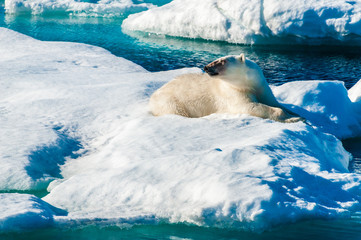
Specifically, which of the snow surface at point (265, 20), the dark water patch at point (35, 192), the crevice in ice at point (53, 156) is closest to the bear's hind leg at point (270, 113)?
the crevice in ice at point (53, 156)

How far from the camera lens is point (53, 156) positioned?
15.0 ft

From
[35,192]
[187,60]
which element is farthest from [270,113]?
[187,60]

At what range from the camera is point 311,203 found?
320 centimetres

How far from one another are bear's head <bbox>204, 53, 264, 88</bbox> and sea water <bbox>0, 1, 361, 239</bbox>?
4.11 feet

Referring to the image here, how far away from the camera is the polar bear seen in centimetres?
507

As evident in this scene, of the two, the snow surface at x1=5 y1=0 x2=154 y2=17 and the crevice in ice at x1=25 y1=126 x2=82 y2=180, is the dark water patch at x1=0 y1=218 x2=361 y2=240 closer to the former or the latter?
the crevice in ice at x1=25 y1=126 x2=82 y2=180

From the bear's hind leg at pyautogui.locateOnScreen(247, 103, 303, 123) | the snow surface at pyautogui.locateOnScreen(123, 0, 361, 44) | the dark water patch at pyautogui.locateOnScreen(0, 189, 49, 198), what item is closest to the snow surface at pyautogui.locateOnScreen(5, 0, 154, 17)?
the snow surface at pyautogui.locateOnScreen(123, 0, 361, 44)

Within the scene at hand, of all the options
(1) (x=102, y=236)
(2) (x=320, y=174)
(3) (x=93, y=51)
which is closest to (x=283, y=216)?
(2) (x=320, y=174)

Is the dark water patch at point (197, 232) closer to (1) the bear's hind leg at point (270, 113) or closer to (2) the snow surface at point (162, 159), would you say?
(2) the snow surface at point (162, 159)

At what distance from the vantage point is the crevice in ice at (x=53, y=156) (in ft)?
13.8

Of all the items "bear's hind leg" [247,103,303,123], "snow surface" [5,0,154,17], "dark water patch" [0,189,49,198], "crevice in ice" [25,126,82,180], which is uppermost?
"bear's hind leg" [247,103,303,123]

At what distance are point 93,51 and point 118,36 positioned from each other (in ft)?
17.8

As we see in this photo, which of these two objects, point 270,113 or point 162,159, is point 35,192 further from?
point 270,113

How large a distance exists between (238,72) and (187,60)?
6904 millimetres
